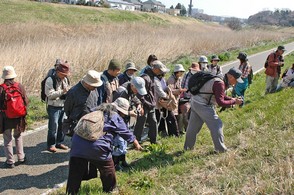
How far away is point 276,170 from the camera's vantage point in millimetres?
3795

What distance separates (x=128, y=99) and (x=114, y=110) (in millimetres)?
1116

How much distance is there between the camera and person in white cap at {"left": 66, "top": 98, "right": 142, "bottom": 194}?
12.3 feet

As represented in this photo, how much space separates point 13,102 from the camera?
487 cm

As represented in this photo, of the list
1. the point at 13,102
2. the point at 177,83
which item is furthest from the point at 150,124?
the point at 13,102

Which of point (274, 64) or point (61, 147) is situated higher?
point (274, 64)

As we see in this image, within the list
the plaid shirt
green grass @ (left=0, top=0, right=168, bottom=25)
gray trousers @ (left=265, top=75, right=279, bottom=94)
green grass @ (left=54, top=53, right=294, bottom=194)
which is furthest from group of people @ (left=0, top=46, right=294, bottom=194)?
green grass @ (left=0, top=0, right=168, bottom=25)

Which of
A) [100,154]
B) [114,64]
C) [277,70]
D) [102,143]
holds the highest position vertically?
[114,64]

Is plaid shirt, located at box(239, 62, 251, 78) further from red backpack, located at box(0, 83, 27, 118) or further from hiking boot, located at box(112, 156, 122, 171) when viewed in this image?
red backpack, located at box(0, 83, 27, 118)

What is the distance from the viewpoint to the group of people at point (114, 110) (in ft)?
12.8

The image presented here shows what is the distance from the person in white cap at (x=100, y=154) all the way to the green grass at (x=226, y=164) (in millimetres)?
216

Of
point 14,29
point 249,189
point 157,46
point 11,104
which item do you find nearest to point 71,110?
point 11,104

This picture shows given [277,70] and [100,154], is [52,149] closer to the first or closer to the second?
[100,154]

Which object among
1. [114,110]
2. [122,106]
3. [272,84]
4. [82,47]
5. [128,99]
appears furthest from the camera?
[82,47]

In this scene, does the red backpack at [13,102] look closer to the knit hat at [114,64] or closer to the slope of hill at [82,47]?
the knit hat at [114,64]
